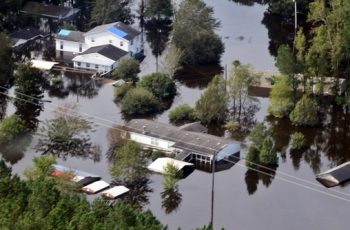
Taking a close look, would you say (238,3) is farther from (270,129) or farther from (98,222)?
(98,222)

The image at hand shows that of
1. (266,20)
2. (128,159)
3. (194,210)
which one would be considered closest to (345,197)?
(194,210)

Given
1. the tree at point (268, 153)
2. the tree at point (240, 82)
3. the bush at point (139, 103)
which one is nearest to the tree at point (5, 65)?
the bush at point (139, 103)

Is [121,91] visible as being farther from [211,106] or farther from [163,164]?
[163,164]

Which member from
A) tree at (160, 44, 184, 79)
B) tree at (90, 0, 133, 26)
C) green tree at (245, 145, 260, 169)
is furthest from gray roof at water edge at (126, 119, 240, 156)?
tree at (90, 0, 133, 26)

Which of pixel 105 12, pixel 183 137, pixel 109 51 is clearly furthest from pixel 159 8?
pixel 183 137

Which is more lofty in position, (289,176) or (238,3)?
(238,3)

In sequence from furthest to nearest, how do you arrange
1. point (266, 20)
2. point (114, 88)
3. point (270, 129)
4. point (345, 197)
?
point (266, 20) < point (114, 88) < point (270, 129) < point (345, 197)
